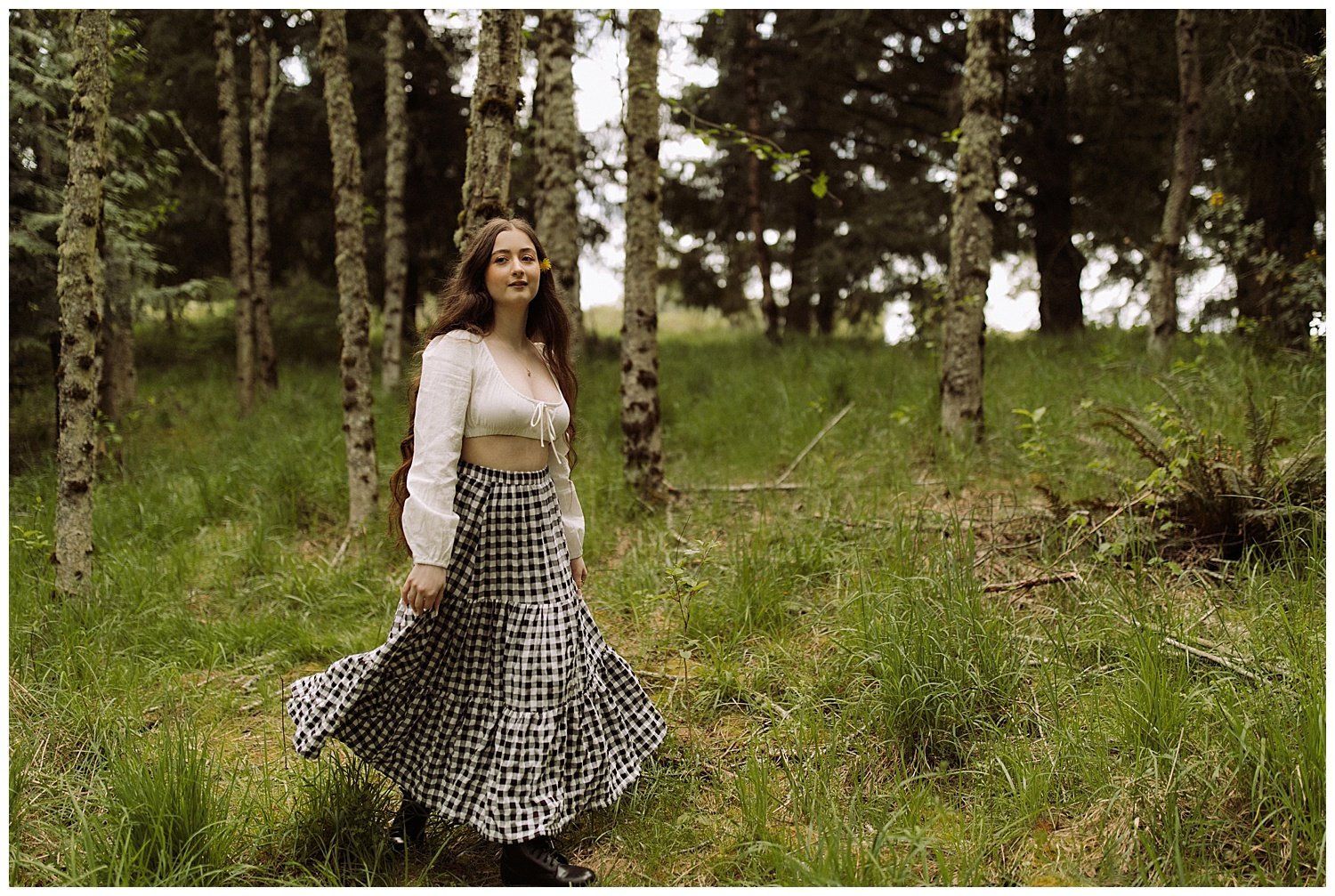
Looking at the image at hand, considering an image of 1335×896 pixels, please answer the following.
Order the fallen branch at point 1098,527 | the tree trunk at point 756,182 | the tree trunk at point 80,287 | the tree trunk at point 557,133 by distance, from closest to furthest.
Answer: the fallen branch at point 1098,527, the tree trunk at point 80,287, the tree trunk at point 557,133, the tree trunk at point 756,182

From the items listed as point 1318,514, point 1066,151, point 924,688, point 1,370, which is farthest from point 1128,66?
point 1,370

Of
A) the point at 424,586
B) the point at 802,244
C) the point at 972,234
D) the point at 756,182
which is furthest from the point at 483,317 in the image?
the point at 802,244

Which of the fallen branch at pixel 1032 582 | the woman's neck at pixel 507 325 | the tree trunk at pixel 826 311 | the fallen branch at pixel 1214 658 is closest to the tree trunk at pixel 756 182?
the tree trunk at pixel 826 311

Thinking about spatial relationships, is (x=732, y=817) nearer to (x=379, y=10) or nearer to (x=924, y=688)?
(x=924, y=688)

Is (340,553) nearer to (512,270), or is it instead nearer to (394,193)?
(512,270)

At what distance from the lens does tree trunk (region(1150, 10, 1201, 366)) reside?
26.5 feet

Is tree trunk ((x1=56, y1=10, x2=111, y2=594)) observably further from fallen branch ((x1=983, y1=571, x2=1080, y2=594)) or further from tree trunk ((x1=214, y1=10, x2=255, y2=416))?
tree trunk ((x1=214, y1=10, x2=255, y2=416))

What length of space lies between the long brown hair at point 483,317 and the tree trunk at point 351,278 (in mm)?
2840

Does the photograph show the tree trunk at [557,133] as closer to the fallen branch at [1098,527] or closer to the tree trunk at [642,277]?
the tree trunk at [642,277]

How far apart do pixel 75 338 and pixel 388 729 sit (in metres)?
3.15

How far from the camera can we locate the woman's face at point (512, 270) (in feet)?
9.46

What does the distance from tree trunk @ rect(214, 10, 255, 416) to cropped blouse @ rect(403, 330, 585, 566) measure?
8233 millimetres

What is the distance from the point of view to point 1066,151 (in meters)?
12.0

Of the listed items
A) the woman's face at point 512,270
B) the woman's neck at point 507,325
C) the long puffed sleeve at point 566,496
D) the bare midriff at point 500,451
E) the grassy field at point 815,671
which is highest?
the woman's face at point 512,270
